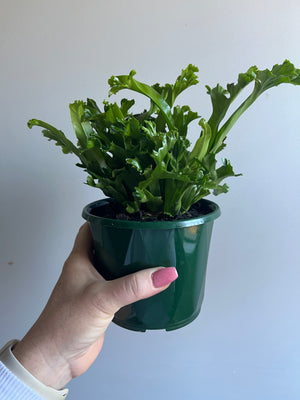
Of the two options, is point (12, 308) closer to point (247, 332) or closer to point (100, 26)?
point (247, 332)

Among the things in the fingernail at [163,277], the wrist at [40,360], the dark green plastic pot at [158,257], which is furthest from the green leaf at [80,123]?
the wrist at [40,360]

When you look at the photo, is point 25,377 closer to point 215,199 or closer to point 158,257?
point 158,257

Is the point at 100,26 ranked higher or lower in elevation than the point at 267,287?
higher

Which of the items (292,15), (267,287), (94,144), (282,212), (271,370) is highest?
(292,15)

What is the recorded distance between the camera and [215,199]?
70 cm

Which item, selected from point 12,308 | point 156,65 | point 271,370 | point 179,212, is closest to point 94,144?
point 179,212

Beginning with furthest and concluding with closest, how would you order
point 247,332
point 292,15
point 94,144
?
point 247,332 < point 292,15 < point 94,144

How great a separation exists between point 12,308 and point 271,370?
0.66 m

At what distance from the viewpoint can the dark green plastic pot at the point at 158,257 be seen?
433 mm

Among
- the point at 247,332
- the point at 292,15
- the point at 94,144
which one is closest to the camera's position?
the point at 94,144

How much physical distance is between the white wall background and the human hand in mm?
257

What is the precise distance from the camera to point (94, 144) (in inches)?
17.3

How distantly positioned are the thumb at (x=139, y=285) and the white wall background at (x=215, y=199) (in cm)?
32

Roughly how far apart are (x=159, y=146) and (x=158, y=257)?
0.51 feet
